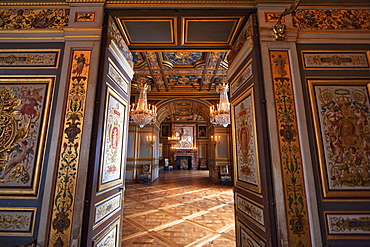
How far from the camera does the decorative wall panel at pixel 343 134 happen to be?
1.60 meters

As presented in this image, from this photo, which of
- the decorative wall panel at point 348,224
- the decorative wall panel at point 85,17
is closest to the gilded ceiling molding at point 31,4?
the decorative wall panel at point 85,17

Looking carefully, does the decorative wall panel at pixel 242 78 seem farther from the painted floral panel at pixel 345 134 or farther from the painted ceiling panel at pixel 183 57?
the painted ceiling panel at pixel 183 57

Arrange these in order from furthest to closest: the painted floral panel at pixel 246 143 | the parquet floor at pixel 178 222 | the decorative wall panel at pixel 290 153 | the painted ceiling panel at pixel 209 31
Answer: the parquet floor at pixel 178 222 → the painted ceiling panel at pixel 209 31 → the painted floral panel at pixel 246 143 → the decorative wall panel at pixel 290 153

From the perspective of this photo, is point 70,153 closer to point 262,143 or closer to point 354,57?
point 262,143

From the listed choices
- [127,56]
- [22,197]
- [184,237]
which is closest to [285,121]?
[127,56]

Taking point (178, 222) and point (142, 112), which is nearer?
point (178, 222)

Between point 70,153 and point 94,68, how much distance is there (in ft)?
2.90

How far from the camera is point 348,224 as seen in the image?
60.4 inches

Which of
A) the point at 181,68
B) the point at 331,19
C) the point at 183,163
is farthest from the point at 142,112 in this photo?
the point at 183,163

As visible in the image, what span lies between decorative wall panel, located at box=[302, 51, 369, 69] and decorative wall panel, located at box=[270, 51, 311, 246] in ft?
0.86

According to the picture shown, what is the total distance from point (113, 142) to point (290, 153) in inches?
74.2

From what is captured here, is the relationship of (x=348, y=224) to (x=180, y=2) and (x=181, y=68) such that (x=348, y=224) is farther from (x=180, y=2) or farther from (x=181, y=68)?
(x=181, y=68)

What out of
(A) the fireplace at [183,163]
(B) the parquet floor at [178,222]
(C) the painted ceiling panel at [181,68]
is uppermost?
(C) the painted ceiling panel at [181,68]

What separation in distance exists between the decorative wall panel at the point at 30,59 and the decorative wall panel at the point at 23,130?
144 mm
